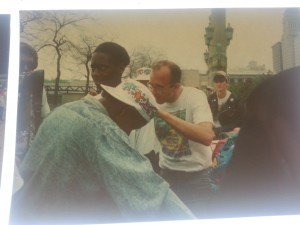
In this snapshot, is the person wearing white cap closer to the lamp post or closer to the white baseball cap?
the white baseball cap

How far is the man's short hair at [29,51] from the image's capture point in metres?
0.90

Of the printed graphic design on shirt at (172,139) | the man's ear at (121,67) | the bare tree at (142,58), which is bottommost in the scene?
the printed graphic design on shirt at (172,139)

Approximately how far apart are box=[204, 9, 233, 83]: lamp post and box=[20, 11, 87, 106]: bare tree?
1.04 ft

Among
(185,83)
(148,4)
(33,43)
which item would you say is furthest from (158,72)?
(33,43)

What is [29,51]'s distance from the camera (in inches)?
35.7

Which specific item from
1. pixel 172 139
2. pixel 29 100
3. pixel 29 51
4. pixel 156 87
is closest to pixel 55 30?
pixel 29 51

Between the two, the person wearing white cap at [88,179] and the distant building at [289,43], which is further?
the distant building at [289,43]

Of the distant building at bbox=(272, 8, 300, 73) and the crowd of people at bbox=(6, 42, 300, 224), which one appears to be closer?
the crowd of people at bbox=(6, 42, 300, 224)

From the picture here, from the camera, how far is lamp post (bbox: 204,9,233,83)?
36.1 inches

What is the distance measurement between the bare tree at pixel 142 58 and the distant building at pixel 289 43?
0.99ft

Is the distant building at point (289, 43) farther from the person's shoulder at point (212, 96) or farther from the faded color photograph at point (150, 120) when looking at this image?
the person's shoulder at point (212, 96)

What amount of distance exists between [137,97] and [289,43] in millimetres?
423

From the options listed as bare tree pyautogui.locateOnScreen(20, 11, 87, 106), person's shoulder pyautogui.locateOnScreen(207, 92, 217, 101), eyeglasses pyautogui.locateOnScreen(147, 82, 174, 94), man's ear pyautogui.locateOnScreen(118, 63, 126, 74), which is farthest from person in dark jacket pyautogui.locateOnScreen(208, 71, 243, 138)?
bare tree pyautogui.locateOnScreen(20, 11, 87, 106)

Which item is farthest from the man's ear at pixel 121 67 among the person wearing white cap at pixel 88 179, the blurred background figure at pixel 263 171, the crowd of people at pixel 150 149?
the blurred background figure at pixel 263 171
